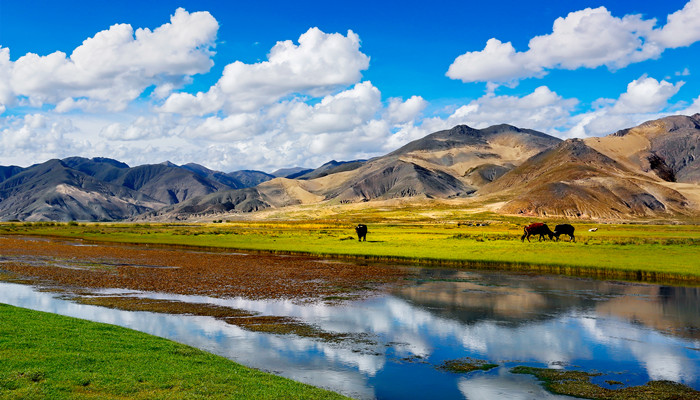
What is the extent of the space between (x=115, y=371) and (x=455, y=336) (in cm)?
1645

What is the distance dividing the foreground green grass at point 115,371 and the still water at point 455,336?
2.80m

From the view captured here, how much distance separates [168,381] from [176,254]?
191 ft

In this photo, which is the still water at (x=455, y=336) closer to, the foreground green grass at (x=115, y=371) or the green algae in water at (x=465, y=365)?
the green algae in water at (x=465, y=365)

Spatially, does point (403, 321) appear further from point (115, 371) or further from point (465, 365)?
point (115, 371)

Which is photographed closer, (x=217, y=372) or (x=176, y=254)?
(x=217, y=372)

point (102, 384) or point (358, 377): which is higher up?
point (102, 384)

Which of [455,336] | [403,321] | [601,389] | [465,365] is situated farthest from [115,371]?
[403,321]

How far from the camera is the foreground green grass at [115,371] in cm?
1468

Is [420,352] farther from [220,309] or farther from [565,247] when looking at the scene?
[565,247]

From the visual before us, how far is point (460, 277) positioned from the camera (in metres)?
49.3

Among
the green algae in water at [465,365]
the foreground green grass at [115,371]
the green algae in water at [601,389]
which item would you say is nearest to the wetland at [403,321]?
the green algae in water at [465,365]

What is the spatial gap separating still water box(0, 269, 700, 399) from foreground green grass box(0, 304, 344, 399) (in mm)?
2804

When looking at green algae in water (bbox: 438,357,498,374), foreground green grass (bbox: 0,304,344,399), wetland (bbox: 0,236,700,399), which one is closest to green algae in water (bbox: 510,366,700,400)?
wetland (bbox: 0,236,700,399)

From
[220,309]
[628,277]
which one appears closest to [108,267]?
[220,309]
